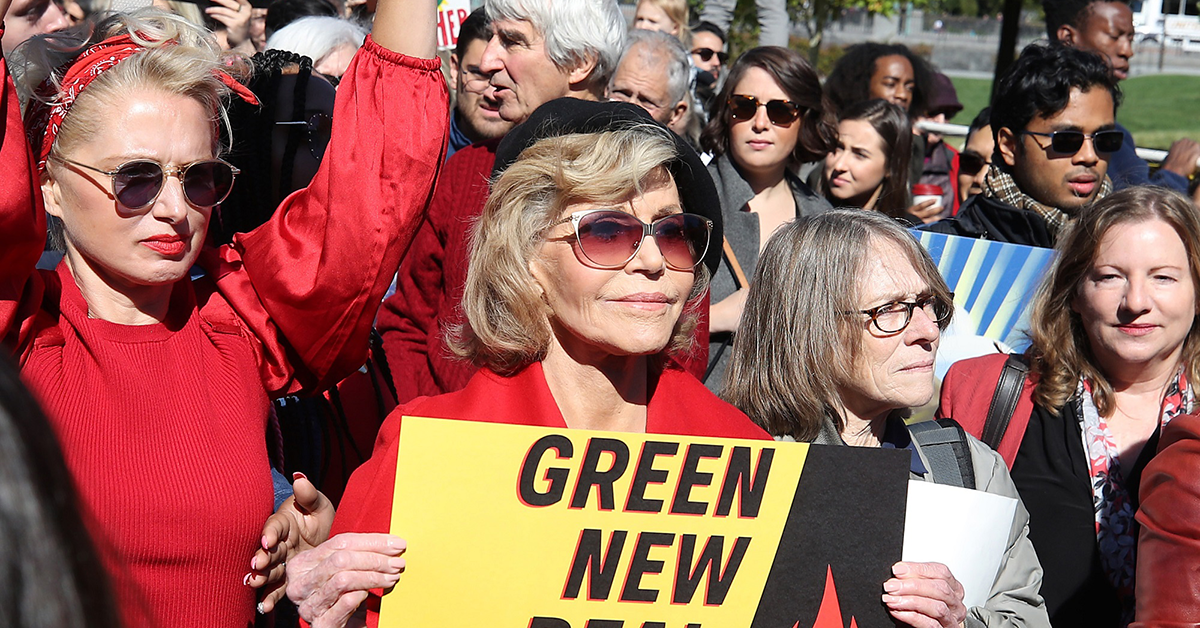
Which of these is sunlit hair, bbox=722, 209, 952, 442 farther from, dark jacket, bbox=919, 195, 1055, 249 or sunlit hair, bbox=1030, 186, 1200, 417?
dark jacket, bbox=919, 195, 1055, 249

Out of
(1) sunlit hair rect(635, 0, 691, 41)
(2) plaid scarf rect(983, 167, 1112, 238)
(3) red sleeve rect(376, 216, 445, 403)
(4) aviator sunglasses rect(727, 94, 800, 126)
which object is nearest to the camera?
(3) red sleeve rect(376, 216, 445, 403)

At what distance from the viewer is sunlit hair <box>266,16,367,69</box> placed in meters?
4.18

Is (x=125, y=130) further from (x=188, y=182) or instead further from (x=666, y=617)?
(x=666, y=617)

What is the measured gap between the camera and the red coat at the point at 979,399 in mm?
3012

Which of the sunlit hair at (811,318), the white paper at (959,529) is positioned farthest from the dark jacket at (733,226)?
the white paper at (959,529)

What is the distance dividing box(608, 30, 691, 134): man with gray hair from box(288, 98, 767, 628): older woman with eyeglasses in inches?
86.3

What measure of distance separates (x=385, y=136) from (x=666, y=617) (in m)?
1.06

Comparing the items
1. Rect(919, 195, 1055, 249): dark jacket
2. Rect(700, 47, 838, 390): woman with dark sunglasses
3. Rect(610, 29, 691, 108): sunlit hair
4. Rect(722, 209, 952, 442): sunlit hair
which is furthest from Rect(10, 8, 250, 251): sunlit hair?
Rect(919, 195, 1055, 249): dark jacket

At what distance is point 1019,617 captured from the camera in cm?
231

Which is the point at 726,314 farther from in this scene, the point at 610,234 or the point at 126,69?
the point at 126,69

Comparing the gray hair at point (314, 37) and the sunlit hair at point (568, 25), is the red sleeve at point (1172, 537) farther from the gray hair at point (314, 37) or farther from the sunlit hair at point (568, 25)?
the gray hair at point (314, 37)

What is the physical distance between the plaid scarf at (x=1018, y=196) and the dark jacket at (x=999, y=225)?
0.04 metres

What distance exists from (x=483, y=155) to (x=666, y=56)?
1522 millimetres

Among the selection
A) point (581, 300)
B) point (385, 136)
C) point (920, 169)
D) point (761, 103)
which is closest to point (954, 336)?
point (761, 103)
